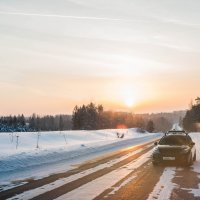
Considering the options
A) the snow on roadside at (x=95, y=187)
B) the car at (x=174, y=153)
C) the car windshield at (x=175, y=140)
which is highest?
the car windshield at (x=175, y=140)

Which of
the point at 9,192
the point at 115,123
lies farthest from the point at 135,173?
the point at 115,123

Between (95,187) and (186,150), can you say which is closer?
(95,187)

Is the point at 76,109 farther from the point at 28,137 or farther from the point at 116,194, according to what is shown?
the point at 116,194

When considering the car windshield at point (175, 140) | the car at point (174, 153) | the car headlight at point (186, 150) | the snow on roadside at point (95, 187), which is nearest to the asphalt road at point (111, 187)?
the snow on roadside at point (95, 187)

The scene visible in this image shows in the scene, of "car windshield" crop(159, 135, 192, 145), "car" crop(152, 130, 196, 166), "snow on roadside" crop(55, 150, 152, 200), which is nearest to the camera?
"snow on roadside" crop(55, 150, 152, 200)

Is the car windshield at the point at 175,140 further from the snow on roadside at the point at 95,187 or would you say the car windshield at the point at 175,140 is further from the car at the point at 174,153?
the snow on roadside at the point at 95,187

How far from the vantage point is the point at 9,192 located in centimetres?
1059

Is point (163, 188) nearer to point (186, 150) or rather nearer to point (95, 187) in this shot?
point (95, 187)

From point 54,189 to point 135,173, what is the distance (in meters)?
4.86

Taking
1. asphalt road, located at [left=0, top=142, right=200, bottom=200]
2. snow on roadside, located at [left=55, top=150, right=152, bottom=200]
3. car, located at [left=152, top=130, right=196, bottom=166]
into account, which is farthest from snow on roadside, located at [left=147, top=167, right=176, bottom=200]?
car, located at [left=152, top=130, right=196, bottom=166]

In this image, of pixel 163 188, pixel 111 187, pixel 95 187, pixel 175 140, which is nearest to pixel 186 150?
pixel 175 140

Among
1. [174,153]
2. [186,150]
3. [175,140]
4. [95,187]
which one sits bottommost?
[95,187]

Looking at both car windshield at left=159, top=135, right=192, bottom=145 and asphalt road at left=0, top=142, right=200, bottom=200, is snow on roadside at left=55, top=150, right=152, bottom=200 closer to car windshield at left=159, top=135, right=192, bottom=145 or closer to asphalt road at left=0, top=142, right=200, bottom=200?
asphalt road at left=0, top=142, right=200, bottom=200

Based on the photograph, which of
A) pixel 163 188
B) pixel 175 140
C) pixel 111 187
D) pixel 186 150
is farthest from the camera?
pixel 175 140
